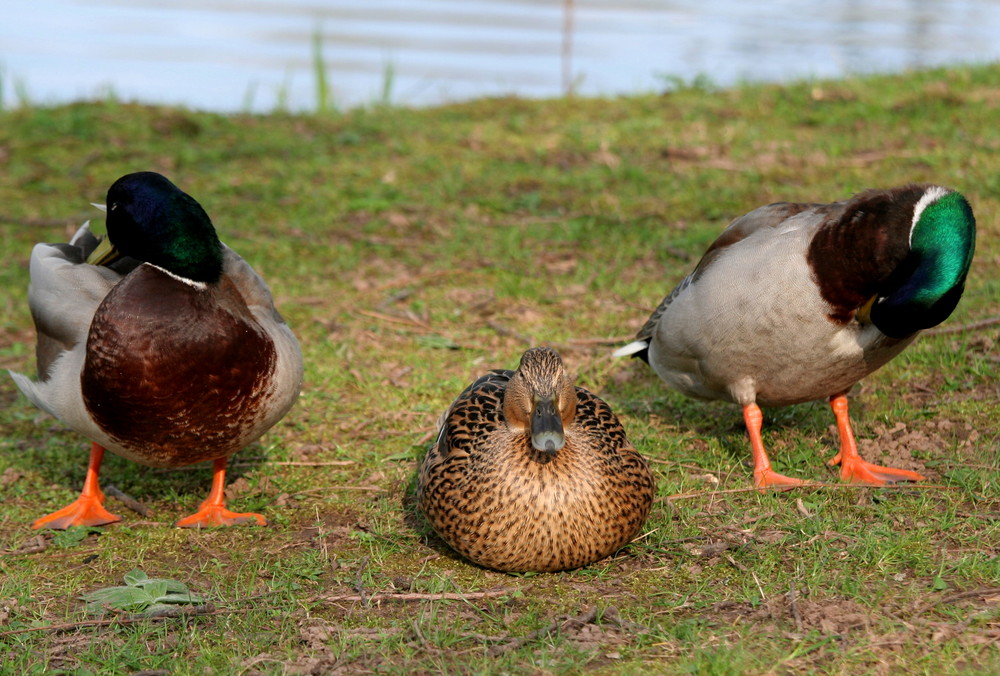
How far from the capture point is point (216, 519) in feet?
12.7

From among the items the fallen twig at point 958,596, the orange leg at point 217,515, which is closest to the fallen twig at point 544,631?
the fallen twig at point 958,596

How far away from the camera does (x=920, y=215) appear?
136 inches

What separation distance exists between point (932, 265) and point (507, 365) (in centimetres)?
209

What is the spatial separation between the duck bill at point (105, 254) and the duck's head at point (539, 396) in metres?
1.47

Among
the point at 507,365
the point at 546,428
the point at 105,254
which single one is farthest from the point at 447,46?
the point at 546,428

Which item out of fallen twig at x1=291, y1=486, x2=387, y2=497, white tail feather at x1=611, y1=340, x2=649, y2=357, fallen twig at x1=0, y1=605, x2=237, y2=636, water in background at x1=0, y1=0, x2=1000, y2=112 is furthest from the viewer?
water in background at x1=0, y1=0, x2=1000, y2=112

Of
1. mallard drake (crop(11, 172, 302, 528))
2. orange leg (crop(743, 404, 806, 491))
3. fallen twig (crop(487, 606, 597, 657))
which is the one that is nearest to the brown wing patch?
orange leg (crop(743, 404, 806, 491))

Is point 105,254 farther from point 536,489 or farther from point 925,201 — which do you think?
point 925,201

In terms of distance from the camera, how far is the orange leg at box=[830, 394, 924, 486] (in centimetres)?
391

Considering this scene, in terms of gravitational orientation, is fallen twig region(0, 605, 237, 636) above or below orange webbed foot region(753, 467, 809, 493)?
below

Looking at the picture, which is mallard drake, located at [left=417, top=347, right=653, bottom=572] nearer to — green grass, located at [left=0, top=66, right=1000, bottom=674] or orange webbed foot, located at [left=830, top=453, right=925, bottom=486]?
green grass, located at [left=0, top=66, right=1000, bottom=674]

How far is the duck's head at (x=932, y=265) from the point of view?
3373 mm

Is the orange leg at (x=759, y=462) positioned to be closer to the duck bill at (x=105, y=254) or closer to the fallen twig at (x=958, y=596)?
the fallen twig at (x=958, y=596)

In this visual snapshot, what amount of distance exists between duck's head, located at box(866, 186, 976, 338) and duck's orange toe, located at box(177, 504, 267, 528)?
2172 millimetres
